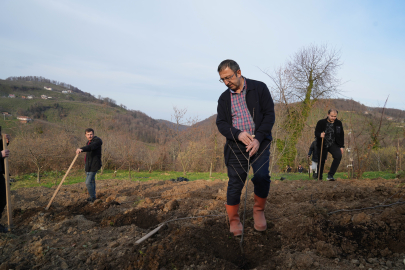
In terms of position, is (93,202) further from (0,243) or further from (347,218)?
(347,218)

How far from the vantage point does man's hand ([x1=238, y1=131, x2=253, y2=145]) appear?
8.15 ft

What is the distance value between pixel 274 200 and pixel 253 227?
5.93 ft

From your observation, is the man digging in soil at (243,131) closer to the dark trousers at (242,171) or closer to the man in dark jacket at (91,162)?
the dark trousers at (242,171)

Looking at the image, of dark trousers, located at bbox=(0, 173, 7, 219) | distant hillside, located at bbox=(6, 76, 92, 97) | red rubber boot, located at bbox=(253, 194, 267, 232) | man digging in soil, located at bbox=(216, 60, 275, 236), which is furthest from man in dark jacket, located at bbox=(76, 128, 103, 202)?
distant hillside, located at bbox=(6, 76, 92, 97)

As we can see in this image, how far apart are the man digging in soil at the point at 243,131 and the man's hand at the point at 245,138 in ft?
0.15

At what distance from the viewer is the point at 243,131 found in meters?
2.59

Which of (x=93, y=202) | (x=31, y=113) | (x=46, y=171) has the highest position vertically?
(x=31, y=113)

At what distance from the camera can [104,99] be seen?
3944 inches

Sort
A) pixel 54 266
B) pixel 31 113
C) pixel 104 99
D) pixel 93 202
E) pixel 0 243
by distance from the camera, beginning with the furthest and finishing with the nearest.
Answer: pixel 104 99
pixel 31 113
pixel 93 202
pixel 0 243
pixel 54 266

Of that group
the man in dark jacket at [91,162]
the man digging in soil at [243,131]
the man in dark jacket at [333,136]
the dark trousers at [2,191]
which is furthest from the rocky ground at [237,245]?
the man in dark jacket at [333,136]

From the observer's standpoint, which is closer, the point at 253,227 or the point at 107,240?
the point at 253,227

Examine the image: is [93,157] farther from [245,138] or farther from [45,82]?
[45,82]

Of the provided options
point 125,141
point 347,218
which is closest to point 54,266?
point 347,218

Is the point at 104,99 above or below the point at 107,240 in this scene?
above
